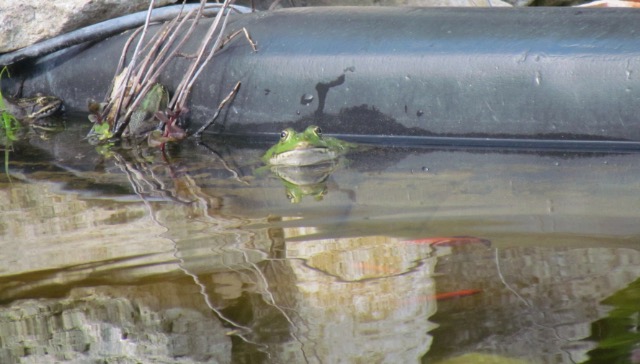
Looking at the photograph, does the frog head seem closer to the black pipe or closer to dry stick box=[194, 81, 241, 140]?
the black pipe

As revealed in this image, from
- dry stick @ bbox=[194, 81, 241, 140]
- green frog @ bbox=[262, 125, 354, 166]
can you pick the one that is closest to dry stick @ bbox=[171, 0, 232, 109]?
dry stick @ bbox=[194, 81, 241, 140]

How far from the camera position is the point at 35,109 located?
14.9ft

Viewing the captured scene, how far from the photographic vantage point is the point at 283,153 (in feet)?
11.1

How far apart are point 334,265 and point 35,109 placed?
2977 millimetres

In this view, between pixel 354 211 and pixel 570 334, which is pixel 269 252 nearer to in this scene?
pixel 354 211

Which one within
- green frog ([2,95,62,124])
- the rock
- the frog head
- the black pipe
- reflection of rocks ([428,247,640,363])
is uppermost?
the rock

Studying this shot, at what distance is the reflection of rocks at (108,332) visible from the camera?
166 centimetres

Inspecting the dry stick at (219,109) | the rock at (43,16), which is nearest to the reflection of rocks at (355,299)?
the dry stick at (219,109)

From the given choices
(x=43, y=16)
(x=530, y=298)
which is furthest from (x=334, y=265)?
(x=43, y=16)

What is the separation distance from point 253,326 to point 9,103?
3311mm

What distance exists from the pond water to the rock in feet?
4.77

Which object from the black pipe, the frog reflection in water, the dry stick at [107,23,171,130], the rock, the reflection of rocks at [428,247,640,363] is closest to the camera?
the reflection of rocks at [428,247,640,363]

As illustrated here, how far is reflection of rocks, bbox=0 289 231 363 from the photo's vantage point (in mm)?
1657

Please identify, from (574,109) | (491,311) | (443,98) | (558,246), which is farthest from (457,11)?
(491,311)
